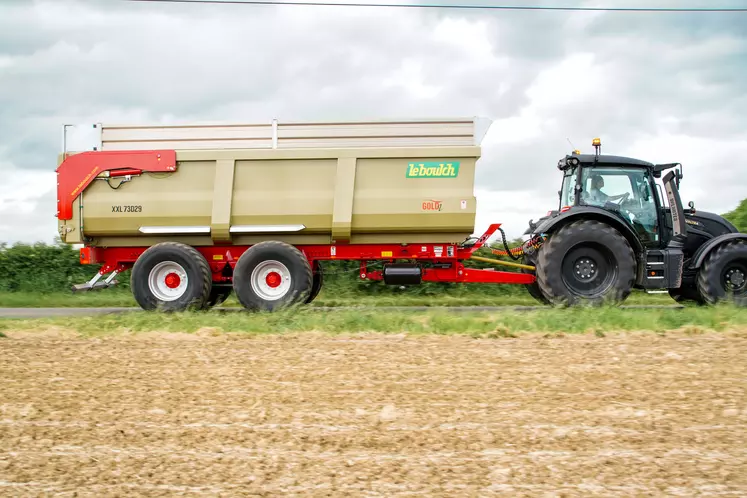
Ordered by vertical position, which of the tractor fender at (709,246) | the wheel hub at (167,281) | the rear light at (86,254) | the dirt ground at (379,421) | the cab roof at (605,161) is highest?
the cab roof at (605,161)

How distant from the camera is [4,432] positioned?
4828 mm

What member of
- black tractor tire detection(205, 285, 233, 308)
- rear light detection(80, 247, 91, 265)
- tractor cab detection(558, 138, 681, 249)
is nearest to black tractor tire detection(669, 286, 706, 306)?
tractor cab detection(558, 138, 681, 249)

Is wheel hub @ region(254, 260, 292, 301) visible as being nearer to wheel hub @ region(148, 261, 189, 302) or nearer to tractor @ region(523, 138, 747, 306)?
wheel hub @ region(148, 261, 189, 302)

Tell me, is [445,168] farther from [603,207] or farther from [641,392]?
[641,392]

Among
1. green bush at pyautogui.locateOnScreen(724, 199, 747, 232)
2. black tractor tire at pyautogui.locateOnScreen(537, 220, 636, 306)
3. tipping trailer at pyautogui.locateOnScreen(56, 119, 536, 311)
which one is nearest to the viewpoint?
black tractor tire at pyautogui.locateOnScreen(537, 220, 636, 306)

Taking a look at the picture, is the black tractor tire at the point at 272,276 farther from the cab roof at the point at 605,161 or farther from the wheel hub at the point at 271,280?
the cab roof at the point at 605,161

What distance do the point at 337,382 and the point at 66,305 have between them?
1049 cm

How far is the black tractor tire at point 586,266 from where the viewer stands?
34.6ft

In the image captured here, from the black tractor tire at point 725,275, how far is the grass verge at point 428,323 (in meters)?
1.20

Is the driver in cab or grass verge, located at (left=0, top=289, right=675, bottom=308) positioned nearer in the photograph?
the driver in cab

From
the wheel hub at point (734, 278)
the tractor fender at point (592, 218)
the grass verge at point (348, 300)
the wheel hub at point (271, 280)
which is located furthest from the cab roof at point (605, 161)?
the wheel hub at point (271, 280)

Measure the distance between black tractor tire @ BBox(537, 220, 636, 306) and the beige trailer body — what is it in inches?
54.1

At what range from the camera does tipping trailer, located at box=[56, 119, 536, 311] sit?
10.9 m

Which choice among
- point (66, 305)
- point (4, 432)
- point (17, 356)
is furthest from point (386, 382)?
point (66, 305)
